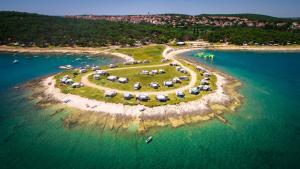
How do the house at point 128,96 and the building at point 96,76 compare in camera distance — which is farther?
the building at point 96,76

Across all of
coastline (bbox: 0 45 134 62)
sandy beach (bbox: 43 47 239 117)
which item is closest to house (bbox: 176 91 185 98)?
sandy beach (bbox: 43 47 239 117)

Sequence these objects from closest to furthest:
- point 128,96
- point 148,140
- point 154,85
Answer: point 148,140
point 128,96
point 154,85

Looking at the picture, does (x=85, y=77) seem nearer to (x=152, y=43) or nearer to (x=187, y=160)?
(x=187, y=160)

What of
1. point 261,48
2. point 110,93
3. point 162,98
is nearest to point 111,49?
point 110,93

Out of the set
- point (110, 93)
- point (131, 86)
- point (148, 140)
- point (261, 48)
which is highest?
point (261, 48)

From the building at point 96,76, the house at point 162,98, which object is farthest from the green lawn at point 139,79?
the house at point 162,98

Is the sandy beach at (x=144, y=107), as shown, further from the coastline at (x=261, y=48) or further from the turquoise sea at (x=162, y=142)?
the coastline at (x=261, y=48)

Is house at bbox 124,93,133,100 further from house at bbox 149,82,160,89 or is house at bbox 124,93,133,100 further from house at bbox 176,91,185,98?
house at bbox 176,91,185,98

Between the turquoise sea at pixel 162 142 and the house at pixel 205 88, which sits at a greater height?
the house at pixel 205 88

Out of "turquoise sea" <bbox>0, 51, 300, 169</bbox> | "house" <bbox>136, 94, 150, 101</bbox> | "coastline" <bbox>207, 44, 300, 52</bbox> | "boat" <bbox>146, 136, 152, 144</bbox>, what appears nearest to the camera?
"turquoise sea" <bbox>0, 51, 300, 169</bbox>

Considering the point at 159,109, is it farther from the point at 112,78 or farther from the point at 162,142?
the point at 112,78
